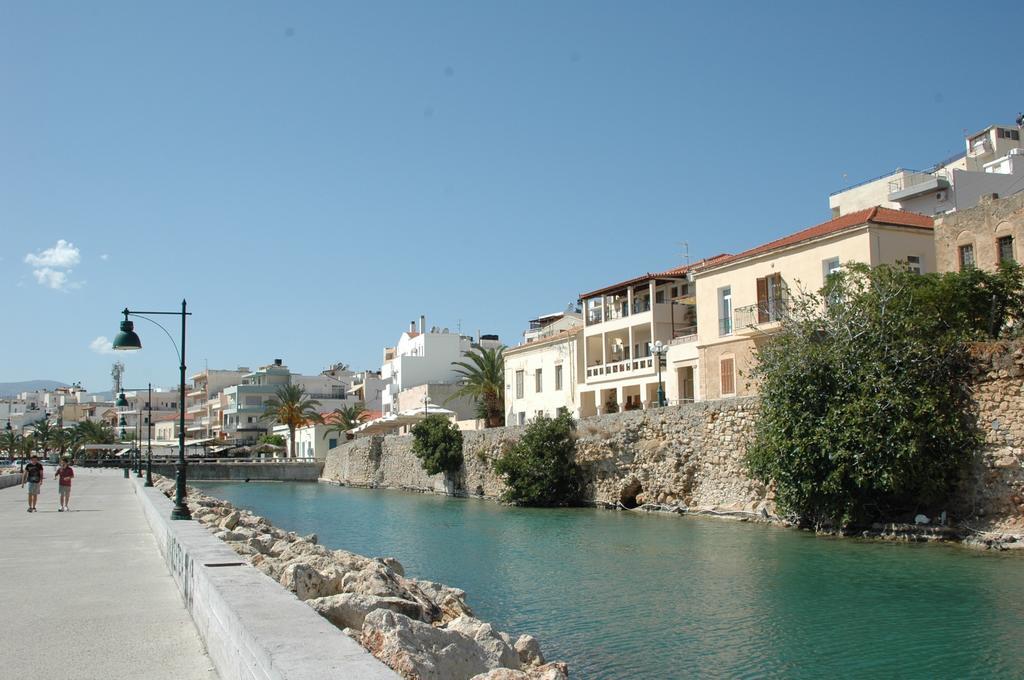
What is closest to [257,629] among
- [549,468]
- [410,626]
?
[410,626]

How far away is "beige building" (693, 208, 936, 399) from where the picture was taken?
1210 inches

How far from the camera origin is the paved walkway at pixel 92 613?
684 cm

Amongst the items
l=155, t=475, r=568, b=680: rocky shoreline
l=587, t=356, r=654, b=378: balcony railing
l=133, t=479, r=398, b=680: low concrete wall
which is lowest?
l=155, t=475, r=568, b=680: rocky shoreline

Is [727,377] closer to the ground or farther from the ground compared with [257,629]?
farther from the ground

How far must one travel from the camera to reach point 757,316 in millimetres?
34281

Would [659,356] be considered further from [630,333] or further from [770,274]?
[770,274]

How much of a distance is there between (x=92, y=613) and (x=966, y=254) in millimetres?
28828

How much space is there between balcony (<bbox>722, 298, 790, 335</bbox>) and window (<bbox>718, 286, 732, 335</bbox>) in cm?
49

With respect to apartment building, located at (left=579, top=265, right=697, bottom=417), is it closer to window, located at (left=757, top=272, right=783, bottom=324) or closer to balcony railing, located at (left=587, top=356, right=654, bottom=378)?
balcony railing, located at (left=587, top=356, right=654, bottom=378)

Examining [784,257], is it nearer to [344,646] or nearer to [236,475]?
[344,646]

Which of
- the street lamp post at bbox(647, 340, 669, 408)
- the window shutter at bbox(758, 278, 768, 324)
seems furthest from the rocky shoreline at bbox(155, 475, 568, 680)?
the street lamp post at bbox(647, 340, 669, 408)

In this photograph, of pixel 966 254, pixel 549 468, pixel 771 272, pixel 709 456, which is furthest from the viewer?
pixel 549 468

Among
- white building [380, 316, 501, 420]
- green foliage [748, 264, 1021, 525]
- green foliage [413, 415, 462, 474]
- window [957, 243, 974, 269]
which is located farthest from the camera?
white building [380, 316, 501, 420]

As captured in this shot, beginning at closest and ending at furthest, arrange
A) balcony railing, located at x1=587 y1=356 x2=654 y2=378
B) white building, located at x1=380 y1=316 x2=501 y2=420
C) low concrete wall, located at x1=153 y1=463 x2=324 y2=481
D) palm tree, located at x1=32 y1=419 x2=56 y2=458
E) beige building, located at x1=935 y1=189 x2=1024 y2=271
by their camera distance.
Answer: beige building, located at x1=935 y1=189 x2=1024 y2=271 → balcony railing, located at x1=587 y1=356 x2=654 y2=378 → low concrete wall, located at x1=153 y1=463 x2=324 y2=481 → white building, located at x1=380 y1=316 x2=501 y2=420 → palm tree, located at x1=32 y1=419 x2=56 y2=458
